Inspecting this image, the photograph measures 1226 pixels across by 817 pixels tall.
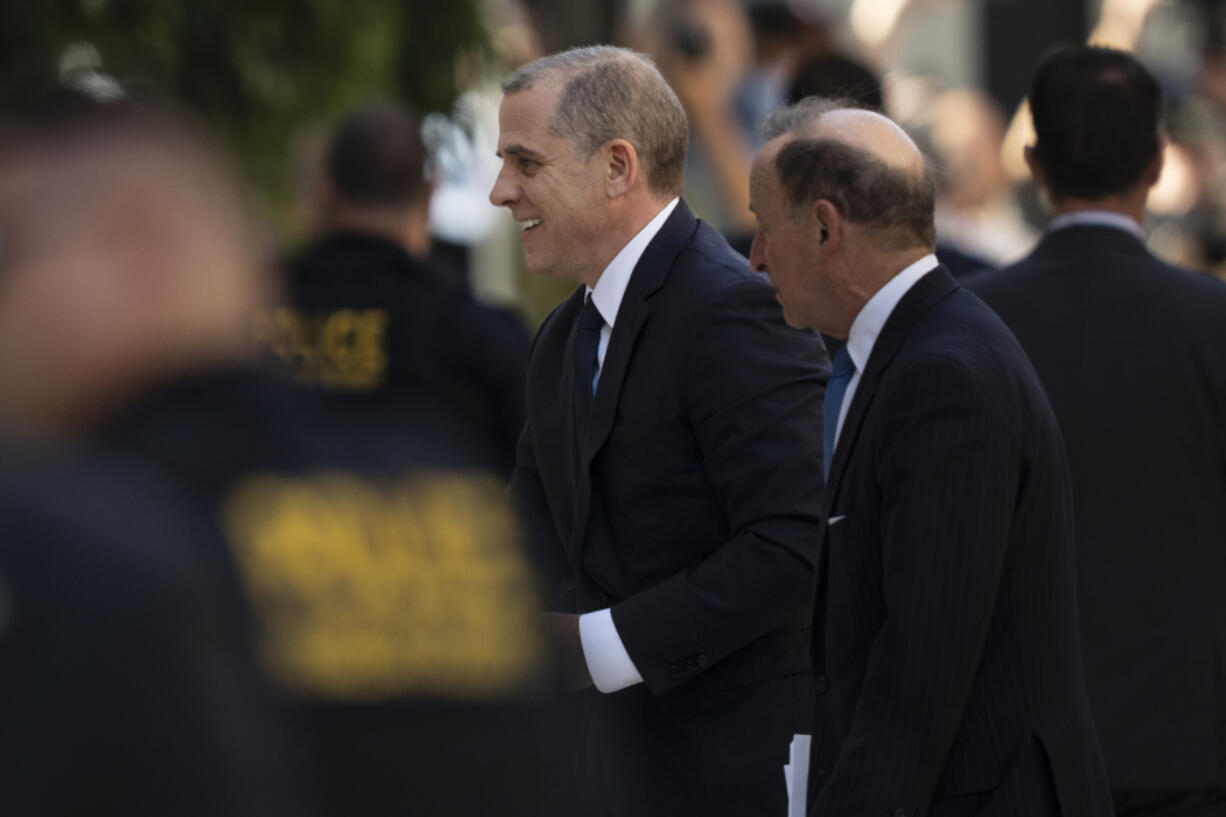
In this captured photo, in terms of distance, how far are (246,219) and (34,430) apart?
0.33 m

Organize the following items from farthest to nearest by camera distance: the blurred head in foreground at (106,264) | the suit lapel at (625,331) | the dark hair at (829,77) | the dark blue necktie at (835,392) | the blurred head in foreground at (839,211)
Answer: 1. the dark hair at (829,77)
2. the suit lapel at (625,331)
3. the dark blue necktie at (835,392)
4. the blurred head in foreground at (839,211)
5. the blurred head in foreground at (106,264)

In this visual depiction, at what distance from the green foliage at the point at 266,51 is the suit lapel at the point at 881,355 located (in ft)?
15.7

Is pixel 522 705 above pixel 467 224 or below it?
below

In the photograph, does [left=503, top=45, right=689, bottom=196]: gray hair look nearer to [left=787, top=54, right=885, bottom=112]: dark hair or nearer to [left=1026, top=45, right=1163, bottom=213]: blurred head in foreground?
[left=1026, top=45, right=1163, bottom=213]: blurred head in foreground

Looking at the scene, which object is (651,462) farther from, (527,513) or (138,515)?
(138,515)

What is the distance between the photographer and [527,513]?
397 centimetres

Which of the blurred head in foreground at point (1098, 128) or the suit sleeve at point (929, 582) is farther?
the blurred head in foreground at point (1098, 128)

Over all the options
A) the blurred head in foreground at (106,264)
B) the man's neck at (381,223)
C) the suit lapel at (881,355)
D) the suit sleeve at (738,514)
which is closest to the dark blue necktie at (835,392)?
the suit sleeve at (738,514)

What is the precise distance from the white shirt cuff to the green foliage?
449cm

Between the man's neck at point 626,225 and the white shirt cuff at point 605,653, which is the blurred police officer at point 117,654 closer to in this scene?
the white shirt cuff at point 605,653

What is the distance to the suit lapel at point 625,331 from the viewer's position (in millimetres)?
3672

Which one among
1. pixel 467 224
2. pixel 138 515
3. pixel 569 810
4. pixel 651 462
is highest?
pixel 467 224

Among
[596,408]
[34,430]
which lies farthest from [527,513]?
[34,430]

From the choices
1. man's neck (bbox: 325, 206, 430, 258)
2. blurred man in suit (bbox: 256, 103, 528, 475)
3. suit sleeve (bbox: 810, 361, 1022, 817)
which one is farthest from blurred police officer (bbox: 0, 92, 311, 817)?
man's neck (bbox: 325, 206, 430, 258)
